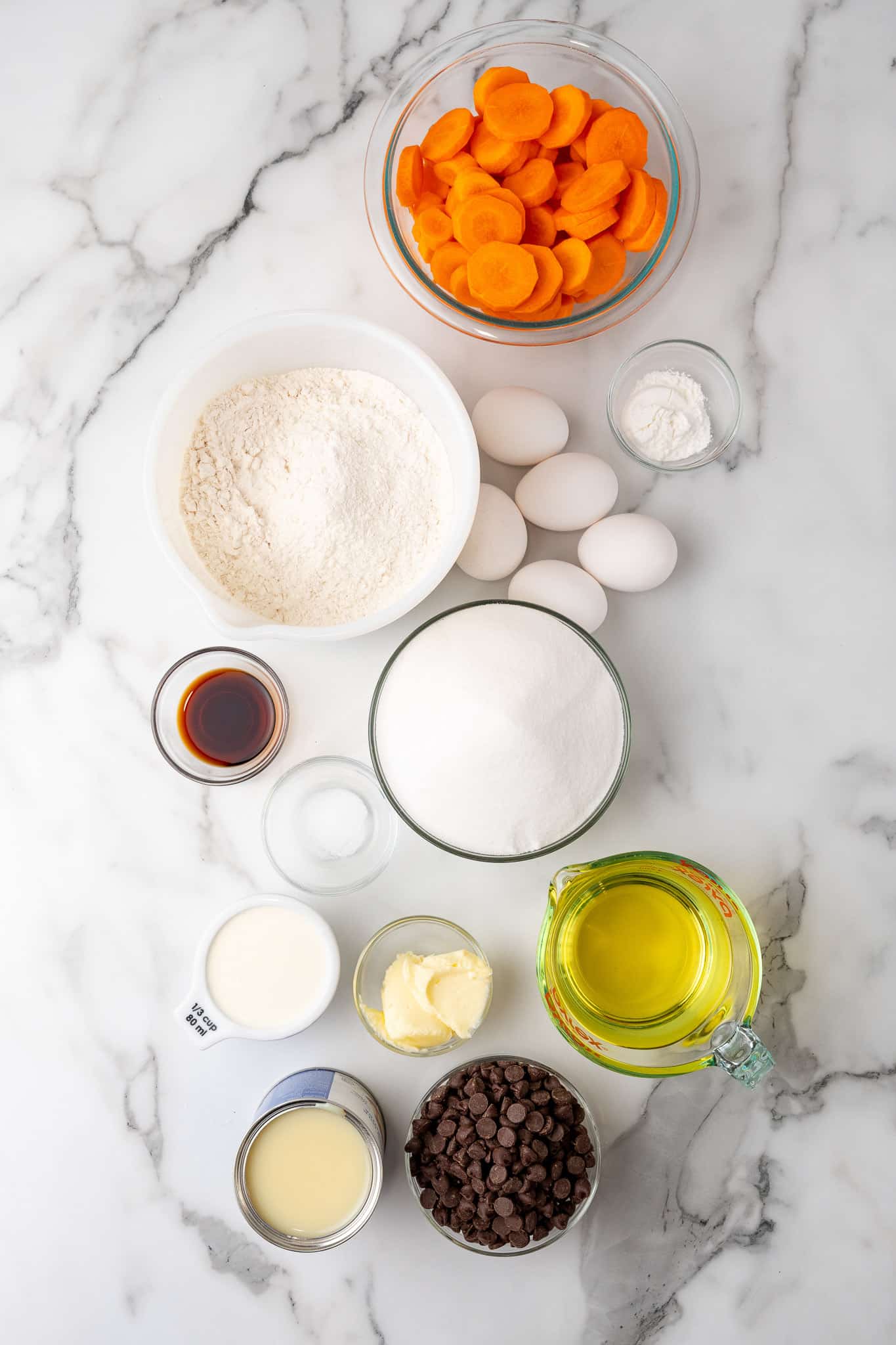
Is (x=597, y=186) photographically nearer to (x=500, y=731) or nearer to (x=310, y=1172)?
(x=500, y=731)

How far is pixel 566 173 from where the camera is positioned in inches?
49.6

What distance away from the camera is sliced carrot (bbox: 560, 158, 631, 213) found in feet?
3.91

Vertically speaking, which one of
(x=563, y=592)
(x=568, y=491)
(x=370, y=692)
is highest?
(x=568, y=491)

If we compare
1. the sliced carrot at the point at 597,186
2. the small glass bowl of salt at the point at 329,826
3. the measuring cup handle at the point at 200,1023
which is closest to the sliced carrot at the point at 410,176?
the sliced carrot at the point at 597,186

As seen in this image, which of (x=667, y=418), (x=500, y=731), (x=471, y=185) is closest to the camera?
(x=500, y=731)

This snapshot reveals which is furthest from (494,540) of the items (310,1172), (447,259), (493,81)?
(310,1172)

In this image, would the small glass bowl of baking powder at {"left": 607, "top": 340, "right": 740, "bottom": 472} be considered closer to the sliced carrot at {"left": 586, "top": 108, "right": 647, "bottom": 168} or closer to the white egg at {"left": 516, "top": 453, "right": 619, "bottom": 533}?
the white egg at {"left": 516, "top": 453, "right": 619, "bottom": 533}

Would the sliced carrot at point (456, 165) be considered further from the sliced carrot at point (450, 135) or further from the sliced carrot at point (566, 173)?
the sliced carrot at point (566, 173)

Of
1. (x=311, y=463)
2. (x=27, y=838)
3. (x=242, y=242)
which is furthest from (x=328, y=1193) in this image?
(x=242, y=242)

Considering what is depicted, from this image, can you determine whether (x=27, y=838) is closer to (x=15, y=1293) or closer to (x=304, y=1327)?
(x=15, y=1293)

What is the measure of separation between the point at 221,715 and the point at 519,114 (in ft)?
3.09

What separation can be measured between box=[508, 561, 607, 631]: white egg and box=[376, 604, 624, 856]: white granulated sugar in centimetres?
7

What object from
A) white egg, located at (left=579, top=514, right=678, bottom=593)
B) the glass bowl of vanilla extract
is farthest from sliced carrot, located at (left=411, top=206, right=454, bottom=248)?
the glass bowl of vanilla extract

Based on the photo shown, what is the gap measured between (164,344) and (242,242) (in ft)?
0.66
